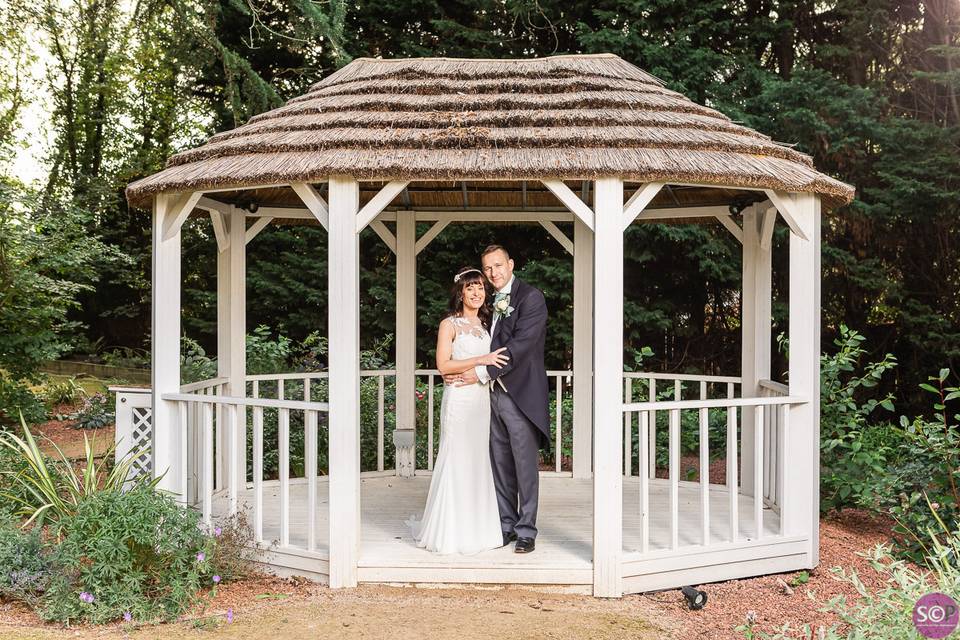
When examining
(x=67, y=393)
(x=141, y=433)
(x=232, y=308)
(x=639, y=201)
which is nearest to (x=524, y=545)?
(x=639, y=201)

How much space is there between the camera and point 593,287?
20.9ft

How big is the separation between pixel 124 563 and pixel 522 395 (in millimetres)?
2659

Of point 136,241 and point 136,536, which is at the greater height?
point 136,241

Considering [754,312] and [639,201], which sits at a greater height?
[639,201]

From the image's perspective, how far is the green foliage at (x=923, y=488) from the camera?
261 inches

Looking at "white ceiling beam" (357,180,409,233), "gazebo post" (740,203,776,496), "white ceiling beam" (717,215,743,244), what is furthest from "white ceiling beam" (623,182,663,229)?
"white ceiling beam" (717,215,743,244)

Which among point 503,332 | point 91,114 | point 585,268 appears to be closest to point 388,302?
point 585,268

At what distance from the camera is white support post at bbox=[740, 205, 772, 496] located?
7.56 m

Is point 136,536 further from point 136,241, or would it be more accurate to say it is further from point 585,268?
point 136,241

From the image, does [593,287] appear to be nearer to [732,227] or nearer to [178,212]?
[732,227]

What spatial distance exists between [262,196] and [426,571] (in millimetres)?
3845

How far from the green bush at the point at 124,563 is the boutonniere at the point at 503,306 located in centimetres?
239

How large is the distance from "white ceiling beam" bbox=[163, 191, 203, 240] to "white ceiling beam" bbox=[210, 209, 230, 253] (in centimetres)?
103

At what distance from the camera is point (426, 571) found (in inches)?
222
